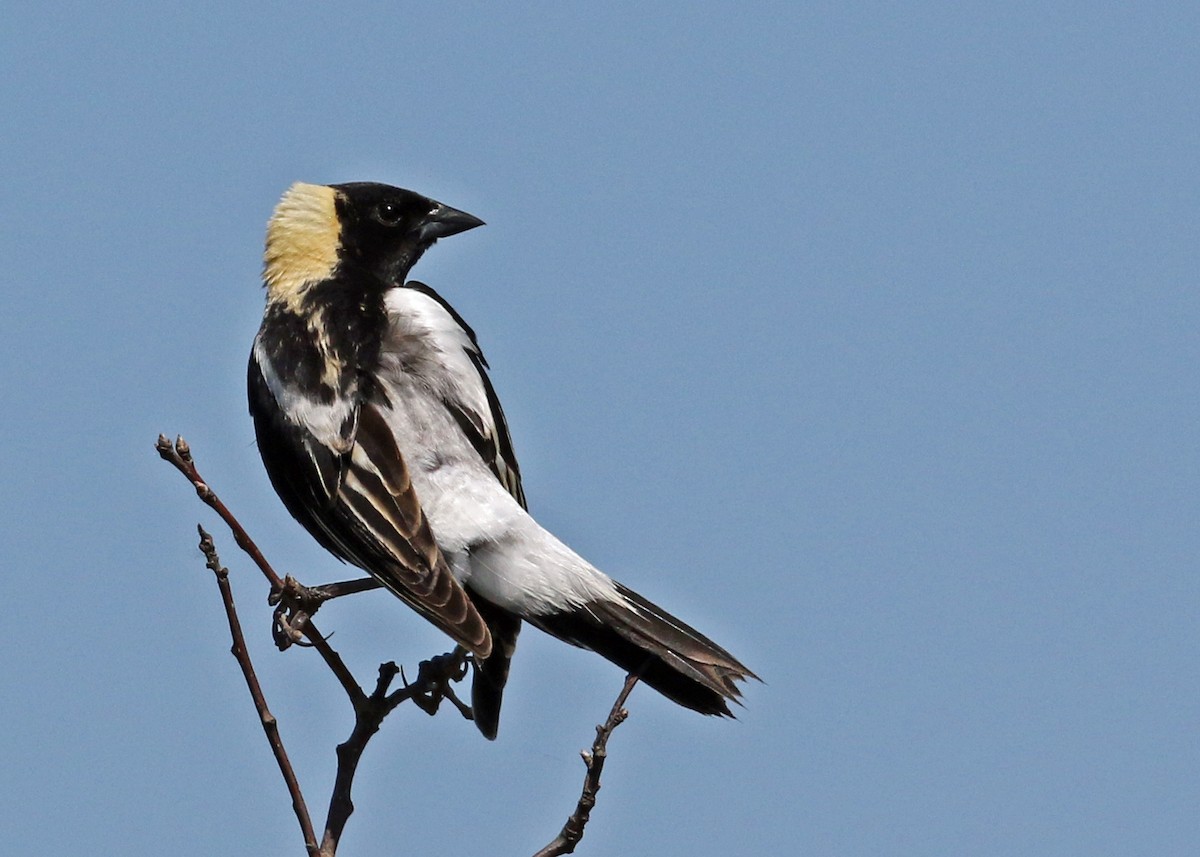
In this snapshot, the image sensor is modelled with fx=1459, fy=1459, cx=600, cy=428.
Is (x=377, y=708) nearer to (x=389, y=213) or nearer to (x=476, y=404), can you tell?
(x=476, y=404)

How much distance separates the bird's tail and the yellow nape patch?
1275mm

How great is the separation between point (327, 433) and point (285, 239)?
909 millimetres

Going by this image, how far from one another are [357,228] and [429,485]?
1.07 m

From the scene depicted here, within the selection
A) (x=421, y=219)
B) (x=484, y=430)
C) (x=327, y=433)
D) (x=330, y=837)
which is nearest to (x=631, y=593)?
(x=484, y=430)

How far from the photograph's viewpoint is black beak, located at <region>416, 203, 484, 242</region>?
4.22 meters

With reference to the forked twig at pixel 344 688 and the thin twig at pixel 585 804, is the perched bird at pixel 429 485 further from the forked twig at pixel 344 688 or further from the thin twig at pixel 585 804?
the thin twig at pixel 585 804

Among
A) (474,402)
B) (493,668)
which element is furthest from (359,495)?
(493,668)

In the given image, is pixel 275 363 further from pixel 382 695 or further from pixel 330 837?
pixel 330 837

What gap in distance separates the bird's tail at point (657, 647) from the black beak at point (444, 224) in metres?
1.42

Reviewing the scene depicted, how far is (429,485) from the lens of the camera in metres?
3.42

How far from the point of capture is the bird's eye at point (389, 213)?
4207 mm

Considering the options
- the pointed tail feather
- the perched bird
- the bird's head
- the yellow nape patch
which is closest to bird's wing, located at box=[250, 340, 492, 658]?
the perched bird

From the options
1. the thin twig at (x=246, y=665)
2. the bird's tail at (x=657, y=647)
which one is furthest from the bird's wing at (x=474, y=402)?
the thin twig at (x=246, y=665)

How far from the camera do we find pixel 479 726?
129 inches
